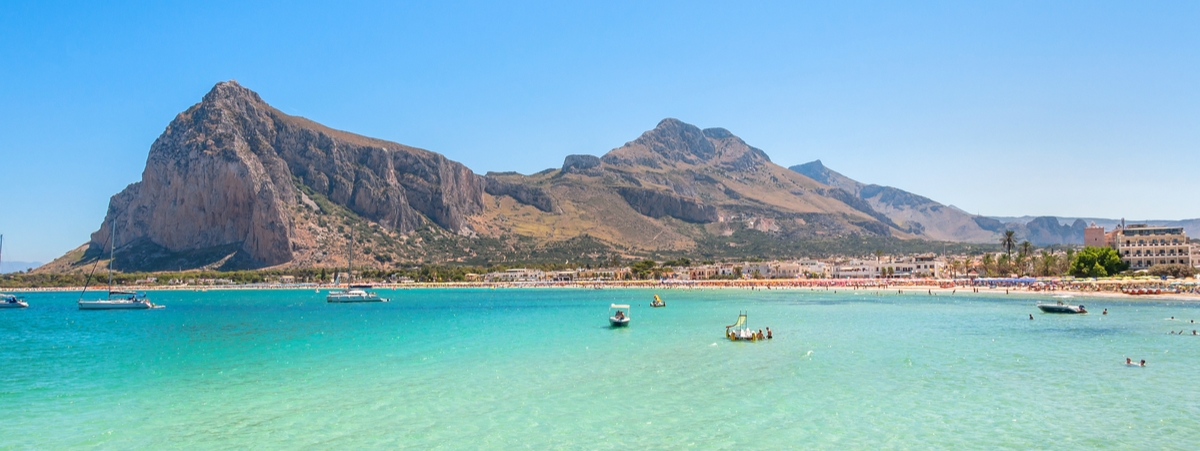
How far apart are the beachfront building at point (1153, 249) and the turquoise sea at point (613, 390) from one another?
85299 mm

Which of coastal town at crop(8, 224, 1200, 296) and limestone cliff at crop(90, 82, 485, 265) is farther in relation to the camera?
limestone cliff at crop(90, 82, 485, 265)

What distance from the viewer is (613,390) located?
82.3 feet

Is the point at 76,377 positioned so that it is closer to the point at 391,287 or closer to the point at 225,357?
the point at 225,357

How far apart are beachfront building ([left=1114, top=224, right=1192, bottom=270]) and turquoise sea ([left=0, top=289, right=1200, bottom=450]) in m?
85.3

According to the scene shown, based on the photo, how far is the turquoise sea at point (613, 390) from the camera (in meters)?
18.7

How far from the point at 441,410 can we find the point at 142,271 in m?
187

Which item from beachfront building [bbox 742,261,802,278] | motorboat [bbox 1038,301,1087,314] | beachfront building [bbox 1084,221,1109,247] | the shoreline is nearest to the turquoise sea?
motorboat [bbox 1038,301,1087,314]

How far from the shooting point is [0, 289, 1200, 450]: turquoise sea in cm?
1872

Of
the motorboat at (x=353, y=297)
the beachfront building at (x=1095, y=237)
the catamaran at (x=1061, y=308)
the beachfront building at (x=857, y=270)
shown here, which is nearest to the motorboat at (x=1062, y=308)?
the catamaran at (x=1061, y=308)

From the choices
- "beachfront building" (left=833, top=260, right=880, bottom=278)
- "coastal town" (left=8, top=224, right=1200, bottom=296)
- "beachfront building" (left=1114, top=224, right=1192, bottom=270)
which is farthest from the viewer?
"beachfront building" (left=833, top=260, right=880, bottom=278)

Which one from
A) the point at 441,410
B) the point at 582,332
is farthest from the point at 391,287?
the point at 441,410

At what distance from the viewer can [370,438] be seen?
61.2 feet

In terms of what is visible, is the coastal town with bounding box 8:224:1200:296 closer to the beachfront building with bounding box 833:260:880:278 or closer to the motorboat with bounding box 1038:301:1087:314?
the beachfront building with bounding box 833:260:880:278

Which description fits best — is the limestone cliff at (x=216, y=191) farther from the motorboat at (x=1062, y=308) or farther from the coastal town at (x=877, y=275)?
the motorboat at (x=1062, y=308)
